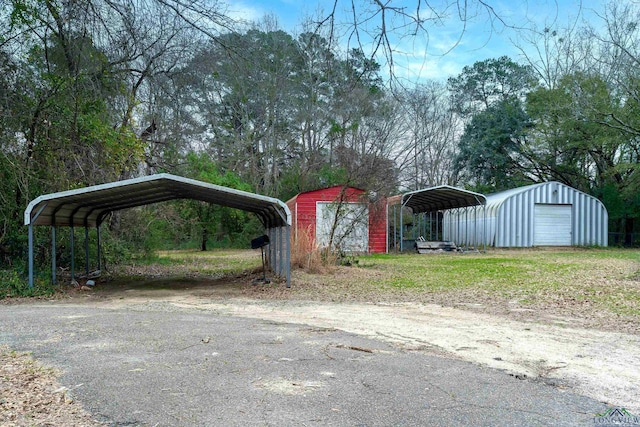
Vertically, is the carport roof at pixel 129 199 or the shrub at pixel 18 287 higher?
the carport roof at pixel 129 199

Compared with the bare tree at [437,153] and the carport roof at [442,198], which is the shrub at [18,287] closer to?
A: the carport roof at [442,198]

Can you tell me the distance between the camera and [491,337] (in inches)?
239

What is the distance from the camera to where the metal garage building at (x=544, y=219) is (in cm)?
2516

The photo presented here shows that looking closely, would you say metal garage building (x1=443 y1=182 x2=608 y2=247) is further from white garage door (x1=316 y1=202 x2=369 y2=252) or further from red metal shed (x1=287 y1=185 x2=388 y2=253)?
white garage door (x1=316 y1=202 x2=369 y2=252)

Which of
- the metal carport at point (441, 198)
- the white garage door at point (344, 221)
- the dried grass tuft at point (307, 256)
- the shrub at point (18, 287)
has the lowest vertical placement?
the shrub at point (18, 287)

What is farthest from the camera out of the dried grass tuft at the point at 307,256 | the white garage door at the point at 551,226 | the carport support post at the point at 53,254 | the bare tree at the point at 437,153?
the bare tree at the point at 437,153

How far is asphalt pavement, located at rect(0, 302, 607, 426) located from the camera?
3449mm

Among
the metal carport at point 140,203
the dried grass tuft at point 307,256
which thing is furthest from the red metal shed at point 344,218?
the metal carport at point 140,203

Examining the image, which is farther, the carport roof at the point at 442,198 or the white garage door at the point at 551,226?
the white garage door at the point at 551,226

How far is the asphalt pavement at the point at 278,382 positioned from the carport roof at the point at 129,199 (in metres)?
4.35

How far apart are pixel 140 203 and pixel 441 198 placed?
15391 millimetres

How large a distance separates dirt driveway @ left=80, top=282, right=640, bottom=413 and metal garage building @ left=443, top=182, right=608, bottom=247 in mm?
17788

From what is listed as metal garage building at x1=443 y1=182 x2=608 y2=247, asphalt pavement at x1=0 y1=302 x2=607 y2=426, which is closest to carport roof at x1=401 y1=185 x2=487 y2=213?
metal garage building at x1=443 y1=182 x2=608 y2=247

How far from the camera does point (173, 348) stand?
5.32 m
